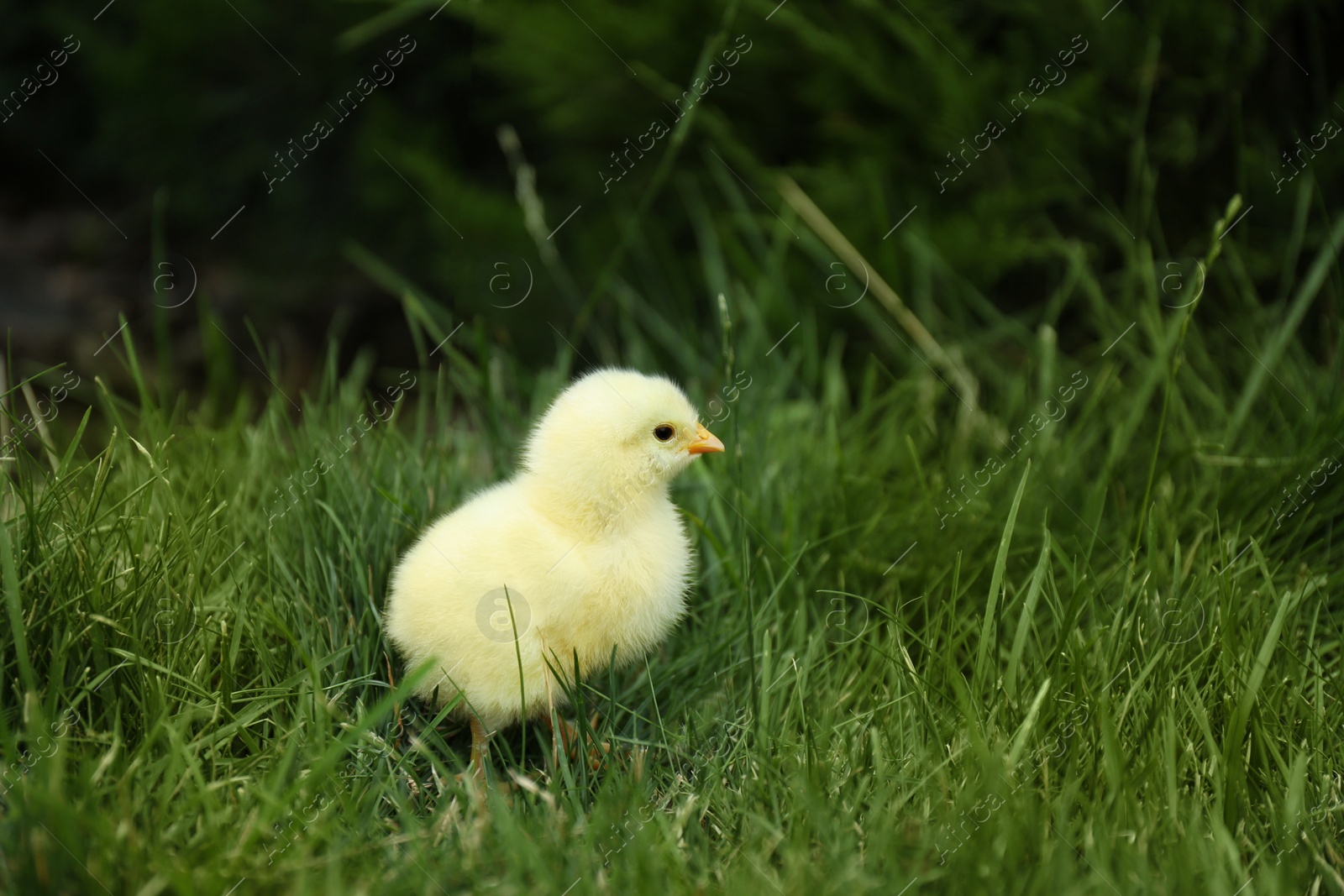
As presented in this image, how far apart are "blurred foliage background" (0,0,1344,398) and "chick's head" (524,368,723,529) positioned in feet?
2.67

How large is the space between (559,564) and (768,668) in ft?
1.46

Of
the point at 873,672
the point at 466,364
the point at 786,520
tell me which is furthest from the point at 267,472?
the point at 873,672

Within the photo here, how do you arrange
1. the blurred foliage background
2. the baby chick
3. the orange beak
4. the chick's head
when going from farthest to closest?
the blurred foliage background → the orange beak → the chick's head → the baby chick

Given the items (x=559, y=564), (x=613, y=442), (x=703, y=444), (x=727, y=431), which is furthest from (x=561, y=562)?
(x=727, y=431)

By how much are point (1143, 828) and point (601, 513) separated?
42.7 inches

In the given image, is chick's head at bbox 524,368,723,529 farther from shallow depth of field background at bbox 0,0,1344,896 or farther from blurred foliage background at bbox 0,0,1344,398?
blurred foliage background at bbox 0,0,1344,398

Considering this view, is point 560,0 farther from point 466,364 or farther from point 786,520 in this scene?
point 786,520

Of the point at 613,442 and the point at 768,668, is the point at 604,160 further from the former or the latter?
the point at 768,668

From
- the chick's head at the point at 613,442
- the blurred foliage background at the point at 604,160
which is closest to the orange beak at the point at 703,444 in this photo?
the chick's head at the point at 613,442

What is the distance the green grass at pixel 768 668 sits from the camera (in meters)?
1.56

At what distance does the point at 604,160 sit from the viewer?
4.28 meters

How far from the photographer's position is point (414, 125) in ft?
14.4

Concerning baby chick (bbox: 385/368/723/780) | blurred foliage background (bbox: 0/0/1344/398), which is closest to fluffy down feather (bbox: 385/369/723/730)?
baby chick (bbox: 385/368/723/780)

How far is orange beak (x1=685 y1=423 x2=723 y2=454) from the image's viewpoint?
2.12 m
